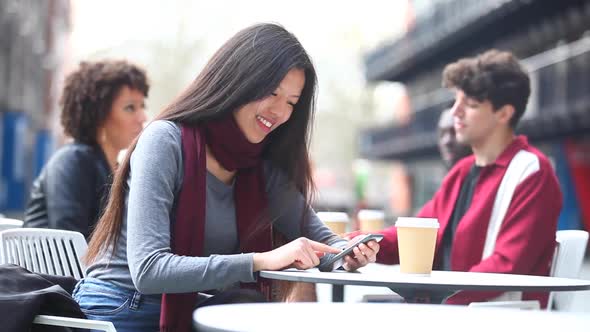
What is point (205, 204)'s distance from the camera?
3.11 metres

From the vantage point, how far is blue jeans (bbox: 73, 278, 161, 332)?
2.99 metres

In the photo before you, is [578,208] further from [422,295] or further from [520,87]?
[422,295]

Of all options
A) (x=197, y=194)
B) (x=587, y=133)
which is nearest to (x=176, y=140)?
(x=197, y=194)

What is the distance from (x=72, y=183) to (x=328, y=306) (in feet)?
9.59

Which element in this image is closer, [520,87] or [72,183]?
[72,183]

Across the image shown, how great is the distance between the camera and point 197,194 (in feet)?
10.1

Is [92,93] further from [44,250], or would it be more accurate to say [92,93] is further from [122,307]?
[122,307]

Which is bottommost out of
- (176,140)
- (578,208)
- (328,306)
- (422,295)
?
(578,208)

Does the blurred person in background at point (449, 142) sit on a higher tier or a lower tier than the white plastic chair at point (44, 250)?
higher

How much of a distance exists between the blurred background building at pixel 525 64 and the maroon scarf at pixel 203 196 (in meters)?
11.4

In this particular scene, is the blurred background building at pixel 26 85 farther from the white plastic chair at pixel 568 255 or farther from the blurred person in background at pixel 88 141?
the white plastic chair at pixel 568 255

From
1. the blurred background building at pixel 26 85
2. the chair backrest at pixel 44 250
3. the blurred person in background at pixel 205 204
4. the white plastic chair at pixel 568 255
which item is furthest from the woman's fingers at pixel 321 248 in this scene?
the blurred background building at pixel 26 85

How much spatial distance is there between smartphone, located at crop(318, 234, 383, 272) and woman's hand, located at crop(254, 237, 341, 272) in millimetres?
79

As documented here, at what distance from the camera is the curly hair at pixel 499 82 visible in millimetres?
4887
